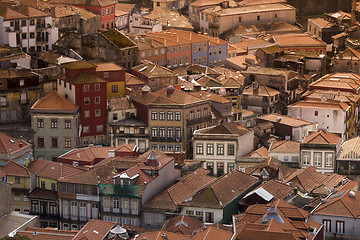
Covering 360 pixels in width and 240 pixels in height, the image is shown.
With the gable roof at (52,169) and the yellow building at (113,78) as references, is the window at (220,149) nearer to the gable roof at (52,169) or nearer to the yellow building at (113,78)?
the yellow building at (113,78)

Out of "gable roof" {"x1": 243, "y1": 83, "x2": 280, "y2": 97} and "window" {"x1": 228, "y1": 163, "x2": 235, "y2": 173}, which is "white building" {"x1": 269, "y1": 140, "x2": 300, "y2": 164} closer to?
"window" {"x1": 228, "y1": 163, "x2": 235, "y2": 173}

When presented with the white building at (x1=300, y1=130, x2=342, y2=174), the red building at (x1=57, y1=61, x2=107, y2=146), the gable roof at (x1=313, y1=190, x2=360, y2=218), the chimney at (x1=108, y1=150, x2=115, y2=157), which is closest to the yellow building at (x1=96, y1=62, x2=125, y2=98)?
the red building at (x1=57, y1=61, x2=107, y2=146)

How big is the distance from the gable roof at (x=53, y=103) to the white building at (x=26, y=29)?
1484 centimetres

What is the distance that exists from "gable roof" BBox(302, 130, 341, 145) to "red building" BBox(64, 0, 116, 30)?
4795 centimetres

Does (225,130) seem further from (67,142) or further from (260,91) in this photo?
(260,91)

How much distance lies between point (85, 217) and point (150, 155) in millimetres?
9869

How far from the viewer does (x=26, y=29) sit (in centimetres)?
15412

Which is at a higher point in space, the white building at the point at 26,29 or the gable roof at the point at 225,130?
the white building at the point at 26,29

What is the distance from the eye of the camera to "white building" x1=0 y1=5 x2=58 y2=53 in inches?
5989

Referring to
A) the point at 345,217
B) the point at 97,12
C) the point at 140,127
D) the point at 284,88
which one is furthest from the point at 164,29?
the point at 345,217

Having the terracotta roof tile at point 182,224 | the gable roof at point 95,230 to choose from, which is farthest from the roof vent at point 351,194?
the gable roof at point 95,230

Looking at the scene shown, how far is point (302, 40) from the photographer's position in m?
190

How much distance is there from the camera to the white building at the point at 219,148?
138m

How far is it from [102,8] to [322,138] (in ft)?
165
